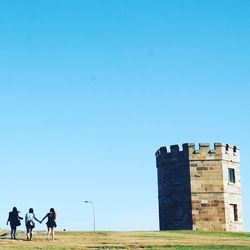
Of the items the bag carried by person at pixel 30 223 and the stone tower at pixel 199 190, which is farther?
the stone tower at pixel 199 190

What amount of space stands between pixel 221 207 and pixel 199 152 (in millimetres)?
5029

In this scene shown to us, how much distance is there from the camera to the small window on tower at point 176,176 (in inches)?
1980

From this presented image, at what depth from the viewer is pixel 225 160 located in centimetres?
5097

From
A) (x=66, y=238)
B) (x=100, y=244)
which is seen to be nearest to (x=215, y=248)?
(x=100, y=244)

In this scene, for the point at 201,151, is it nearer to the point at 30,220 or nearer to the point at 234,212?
the point at 234,212

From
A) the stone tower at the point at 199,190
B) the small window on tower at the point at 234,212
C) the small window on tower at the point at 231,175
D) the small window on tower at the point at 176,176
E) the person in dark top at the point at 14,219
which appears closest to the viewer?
the person in dark top at the point at 14,219

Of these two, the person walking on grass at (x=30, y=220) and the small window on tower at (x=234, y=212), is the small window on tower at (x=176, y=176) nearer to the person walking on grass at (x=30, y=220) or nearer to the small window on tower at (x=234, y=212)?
the small window on tower at (x=234, y=212)

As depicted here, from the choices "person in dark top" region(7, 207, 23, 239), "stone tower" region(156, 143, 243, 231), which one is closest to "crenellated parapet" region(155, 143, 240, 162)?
"stone tower" region(156, 143, 243, 231)

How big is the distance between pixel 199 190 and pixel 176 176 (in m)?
2.49

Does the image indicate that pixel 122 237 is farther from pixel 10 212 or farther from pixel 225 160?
pixel 225 160

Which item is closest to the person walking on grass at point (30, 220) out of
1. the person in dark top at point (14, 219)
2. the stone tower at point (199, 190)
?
the person in dark top at point (14, 219)

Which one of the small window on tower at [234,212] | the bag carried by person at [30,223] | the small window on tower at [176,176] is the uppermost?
the small window on tower at [176,176]

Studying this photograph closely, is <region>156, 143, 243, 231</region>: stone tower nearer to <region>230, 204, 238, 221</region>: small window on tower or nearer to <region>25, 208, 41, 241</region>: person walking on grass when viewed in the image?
<region>230, 204, 238, 221</region>: small window on tower

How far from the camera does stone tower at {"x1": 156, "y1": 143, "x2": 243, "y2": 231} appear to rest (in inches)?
1930
